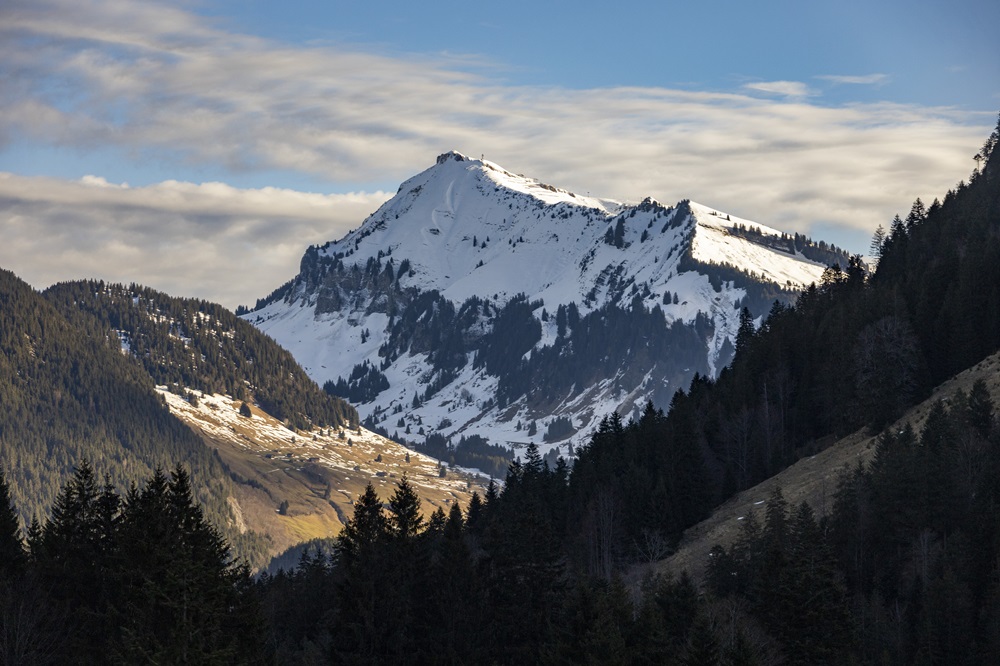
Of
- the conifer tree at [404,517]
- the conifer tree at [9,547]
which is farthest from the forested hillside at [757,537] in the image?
the conifer tree at [9,547]

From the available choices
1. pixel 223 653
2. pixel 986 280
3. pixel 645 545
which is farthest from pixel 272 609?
pixel 986 280

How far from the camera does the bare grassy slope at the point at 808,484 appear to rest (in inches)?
4195

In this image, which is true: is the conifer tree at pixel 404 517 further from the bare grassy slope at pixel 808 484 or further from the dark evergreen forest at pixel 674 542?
the bare grassy slope at pixel 808 484

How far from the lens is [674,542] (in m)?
117

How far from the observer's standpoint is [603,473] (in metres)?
137

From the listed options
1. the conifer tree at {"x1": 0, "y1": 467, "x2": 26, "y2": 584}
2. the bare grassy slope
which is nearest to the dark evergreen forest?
the conifer tree at {"x1": 0, "y1": 467, "x2": 26, "y2": 584}

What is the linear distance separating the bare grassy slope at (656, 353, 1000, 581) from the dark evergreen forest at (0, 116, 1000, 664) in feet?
7.14

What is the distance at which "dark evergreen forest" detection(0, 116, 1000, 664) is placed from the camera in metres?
61.2

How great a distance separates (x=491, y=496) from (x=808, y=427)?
38341 millimetres

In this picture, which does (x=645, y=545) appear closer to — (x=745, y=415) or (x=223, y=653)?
(x=745, y=415)

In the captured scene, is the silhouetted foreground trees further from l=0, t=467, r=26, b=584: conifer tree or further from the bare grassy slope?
the bare grassy slope

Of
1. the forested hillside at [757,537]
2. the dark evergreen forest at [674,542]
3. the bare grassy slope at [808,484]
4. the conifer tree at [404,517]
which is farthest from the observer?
the bare grassy slope at [808,484]

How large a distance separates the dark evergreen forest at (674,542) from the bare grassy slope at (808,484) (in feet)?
7.14

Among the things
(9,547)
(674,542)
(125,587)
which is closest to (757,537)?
(674,542)
